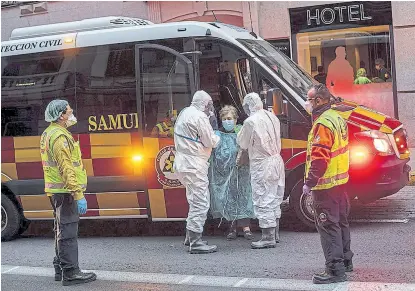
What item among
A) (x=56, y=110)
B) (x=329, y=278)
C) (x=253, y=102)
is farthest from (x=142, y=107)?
(x=329, y=278)

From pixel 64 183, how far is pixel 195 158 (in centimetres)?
161

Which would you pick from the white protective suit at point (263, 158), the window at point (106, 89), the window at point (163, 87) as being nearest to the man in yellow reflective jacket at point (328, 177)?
the white protective suit at point (263, 158)

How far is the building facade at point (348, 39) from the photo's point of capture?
14586mm

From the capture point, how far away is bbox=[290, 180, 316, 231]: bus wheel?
8.61m

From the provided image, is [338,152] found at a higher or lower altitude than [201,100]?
lower

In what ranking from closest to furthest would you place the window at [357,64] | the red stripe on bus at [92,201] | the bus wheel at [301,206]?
the bus wheel at [301,206], the red stripe on bus at [92,201], the window at [357,64]

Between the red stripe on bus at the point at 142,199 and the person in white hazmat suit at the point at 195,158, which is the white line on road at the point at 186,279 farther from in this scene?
the red stripe on bus at the point at 142,199

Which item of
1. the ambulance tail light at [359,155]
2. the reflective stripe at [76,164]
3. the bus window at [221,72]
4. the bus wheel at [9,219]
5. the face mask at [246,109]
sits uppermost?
the bus window at [221,72]

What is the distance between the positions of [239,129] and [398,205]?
105 inches

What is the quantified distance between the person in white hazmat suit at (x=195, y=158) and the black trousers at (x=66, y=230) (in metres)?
1.41

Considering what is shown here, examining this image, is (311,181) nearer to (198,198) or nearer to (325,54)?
(198,198)

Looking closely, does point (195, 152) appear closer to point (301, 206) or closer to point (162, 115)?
point (162, 115)

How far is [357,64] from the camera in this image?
1496cm

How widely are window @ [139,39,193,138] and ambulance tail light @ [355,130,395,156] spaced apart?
201cm
